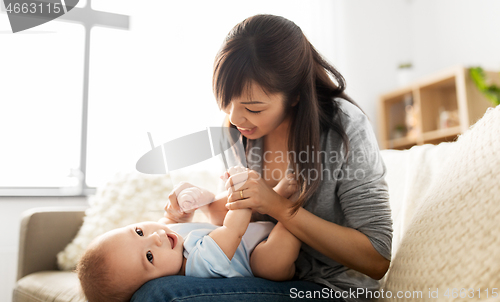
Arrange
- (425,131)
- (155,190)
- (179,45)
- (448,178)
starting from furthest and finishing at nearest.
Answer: (425,131), (155,190), (179,45), (448,178)

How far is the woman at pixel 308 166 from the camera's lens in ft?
2.45

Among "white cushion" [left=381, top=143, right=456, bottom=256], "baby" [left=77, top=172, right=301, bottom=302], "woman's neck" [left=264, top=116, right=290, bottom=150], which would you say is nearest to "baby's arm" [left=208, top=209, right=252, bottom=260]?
"baby" [left=77, top=172, right=301, bottom=302]

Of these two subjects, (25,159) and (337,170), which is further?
(25,159)

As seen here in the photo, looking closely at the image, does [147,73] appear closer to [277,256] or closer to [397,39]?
[277,256]

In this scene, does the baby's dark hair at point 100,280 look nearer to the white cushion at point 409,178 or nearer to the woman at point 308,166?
the woman at point 308,166

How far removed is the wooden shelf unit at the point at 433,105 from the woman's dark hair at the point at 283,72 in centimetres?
195

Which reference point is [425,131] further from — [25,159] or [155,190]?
[25,159]

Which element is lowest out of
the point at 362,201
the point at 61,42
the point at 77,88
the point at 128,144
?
the point at 362,201

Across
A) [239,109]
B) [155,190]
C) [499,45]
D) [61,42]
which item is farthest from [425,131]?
[61,42]

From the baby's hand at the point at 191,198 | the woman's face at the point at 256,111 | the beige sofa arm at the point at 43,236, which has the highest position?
the woman's face at the point at 256,111

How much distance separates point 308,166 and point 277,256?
21 centimetres

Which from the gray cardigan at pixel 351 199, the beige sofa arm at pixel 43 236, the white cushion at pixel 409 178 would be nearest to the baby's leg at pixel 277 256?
the gray cardigan at pixel 351 199

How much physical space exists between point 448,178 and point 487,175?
0.37ft

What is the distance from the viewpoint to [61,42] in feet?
7.02
